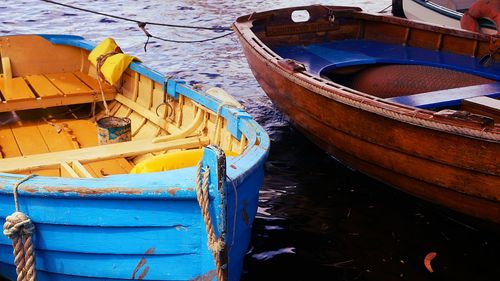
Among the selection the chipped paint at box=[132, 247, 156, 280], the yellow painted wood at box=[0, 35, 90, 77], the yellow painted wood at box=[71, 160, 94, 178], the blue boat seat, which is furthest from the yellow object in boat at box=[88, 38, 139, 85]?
the chipped paint at box=[132, 247, 156, 280]

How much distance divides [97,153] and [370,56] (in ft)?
14.7

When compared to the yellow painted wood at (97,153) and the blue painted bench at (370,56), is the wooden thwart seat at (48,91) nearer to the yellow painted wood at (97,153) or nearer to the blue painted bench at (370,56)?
the yellow painted wood at (97,153)

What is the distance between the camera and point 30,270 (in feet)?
13.1

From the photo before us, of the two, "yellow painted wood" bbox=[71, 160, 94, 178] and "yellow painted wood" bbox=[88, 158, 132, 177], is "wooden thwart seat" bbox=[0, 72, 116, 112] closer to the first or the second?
"yellow painted wood" bbox=[88, 158, 132, 177]

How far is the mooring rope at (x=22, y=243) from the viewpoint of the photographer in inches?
154

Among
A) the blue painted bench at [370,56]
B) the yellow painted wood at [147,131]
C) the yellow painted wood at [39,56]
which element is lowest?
the yellow painted wood at [147,131]

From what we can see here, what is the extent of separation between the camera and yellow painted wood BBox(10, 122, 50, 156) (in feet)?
19.5

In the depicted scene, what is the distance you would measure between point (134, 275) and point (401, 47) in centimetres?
604

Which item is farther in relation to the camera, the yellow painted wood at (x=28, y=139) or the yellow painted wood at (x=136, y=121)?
the yellow painted wood at (x=136, y=121)

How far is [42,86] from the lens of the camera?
689 cm

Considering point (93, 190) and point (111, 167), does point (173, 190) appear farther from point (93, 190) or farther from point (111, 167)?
point (111, 167)

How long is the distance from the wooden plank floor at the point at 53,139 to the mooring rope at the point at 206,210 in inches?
75.6

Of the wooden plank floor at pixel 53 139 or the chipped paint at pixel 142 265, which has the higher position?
the wooden plank floor at pixel 53 139

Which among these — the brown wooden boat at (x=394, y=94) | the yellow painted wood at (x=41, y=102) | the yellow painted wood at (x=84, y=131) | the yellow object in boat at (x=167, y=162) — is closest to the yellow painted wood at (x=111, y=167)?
the yellow painted wood at (x=84, y=131)
